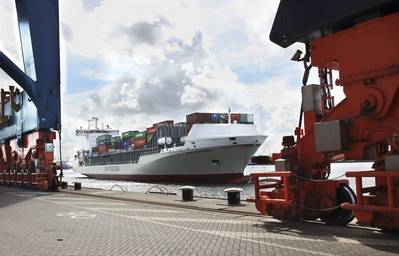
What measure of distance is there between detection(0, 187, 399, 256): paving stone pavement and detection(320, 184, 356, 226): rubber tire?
0.37 metres

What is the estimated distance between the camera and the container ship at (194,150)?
46.9 m

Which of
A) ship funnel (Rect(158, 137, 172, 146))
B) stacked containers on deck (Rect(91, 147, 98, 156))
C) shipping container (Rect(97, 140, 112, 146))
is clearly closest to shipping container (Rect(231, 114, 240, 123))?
ship funnel (Rect(158, 137, 172, 146))

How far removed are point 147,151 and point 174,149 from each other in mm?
7979

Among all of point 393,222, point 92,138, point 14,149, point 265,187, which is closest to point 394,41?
point 393,222

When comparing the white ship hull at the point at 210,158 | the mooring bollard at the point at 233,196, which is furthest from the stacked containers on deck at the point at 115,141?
the mooring bollard at the point at 233,196

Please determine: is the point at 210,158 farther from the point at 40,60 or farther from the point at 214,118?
the point at 40,60

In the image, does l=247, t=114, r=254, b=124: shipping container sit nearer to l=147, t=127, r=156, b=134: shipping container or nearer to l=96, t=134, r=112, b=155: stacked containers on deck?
l=147, t=127, r=156, b=134: shipping container

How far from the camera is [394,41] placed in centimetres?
887

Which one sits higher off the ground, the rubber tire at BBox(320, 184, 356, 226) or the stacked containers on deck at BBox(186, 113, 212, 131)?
the stacked containers on deck at BBox(186, 113, 212, 131)

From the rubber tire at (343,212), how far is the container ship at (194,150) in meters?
35.4

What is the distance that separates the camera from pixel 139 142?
60.8 meters

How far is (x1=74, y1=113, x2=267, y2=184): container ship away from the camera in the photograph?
46.9 metres

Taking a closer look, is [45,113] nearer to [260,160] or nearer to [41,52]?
[41,52]

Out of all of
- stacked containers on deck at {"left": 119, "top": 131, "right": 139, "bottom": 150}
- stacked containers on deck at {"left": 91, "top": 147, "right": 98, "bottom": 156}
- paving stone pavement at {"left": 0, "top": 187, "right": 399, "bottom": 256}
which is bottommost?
paving stone pavement at {"left": 0, "top": 187, "right": 399, "bottom": 256}
